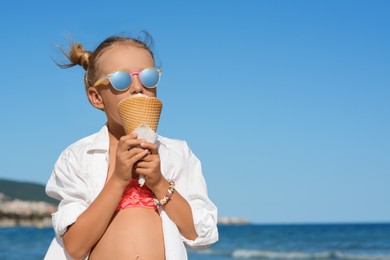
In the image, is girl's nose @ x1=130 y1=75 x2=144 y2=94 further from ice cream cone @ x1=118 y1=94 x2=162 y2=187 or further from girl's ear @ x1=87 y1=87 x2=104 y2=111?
girl's ear @ x1=87 y1=87 x2=104 y2=111

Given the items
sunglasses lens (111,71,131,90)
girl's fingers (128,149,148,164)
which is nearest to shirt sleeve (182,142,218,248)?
girl's fingers (128,149,148,164)

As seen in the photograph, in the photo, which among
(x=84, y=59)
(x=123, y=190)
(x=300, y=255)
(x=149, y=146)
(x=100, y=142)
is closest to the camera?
(x=149, y=146)

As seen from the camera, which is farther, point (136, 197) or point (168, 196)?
point (136, 197)

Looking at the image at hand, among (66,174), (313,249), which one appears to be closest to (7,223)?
(313,249)

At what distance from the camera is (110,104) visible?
3131 mm

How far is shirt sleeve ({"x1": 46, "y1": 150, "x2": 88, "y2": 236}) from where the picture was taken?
2.97 metres

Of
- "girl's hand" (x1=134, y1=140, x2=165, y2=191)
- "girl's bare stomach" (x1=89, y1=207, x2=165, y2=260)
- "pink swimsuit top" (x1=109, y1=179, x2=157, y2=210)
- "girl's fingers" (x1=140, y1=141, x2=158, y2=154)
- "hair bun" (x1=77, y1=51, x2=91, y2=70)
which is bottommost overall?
"girl's bare stomach" (x1=89, y1=207, x2=165, y2=260)

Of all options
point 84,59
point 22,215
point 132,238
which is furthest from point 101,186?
point 22,215

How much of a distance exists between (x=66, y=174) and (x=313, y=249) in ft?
89.5

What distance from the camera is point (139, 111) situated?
2895mm

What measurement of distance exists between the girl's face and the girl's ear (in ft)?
0.06

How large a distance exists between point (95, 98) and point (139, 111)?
0.42 metres

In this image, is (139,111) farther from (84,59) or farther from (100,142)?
(84,59)

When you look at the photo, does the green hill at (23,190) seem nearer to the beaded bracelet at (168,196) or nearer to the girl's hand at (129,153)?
the beaded bracelet at (168,196)
